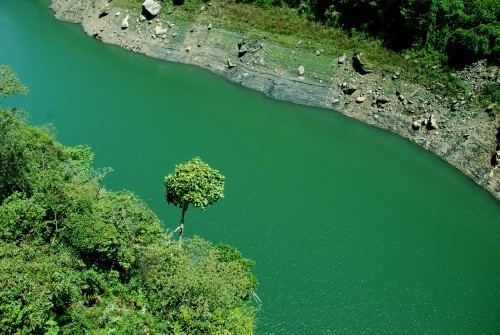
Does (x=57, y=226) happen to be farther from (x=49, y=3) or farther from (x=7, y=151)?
(x=49, y=3)

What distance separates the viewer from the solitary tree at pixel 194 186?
23.2 meters

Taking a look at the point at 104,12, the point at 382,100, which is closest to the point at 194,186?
the point at 382,100

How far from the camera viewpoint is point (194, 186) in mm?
23250

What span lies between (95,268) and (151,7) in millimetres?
42002

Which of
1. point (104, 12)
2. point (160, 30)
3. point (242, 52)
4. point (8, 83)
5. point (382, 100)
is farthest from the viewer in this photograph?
point (104, 12)

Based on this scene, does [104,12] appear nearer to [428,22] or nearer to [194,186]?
[428,22]

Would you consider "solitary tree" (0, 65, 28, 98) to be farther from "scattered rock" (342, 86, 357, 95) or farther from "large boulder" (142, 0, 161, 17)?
"scattered rock" (342, 86, 357, 95)

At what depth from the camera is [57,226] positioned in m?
19.8

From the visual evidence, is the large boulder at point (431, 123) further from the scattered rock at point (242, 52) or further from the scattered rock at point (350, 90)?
the scattered rock at point (242, 52)

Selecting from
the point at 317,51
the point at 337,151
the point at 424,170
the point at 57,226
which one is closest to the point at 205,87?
the point at 317,51

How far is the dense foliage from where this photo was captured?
4241 centimetres

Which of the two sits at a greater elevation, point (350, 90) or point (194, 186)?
point (350, 90)

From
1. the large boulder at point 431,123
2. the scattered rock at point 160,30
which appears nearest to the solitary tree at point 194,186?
the large boulder at point 431,123

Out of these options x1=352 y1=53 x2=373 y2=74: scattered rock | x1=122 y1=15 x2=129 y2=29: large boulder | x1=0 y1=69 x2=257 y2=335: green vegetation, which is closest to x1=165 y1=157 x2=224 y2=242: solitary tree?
x1=0 y1=69 x2=257 y2=335: green vegetation
